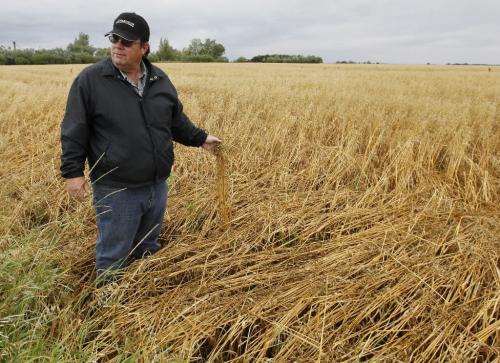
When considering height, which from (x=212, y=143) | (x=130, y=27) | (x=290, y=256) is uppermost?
(x=130, y=27)

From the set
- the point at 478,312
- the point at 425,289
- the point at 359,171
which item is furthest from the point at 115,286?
the point at 359,171

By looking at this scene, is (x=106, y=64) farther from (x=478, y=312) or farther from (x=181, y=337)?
(x=478, y=312)

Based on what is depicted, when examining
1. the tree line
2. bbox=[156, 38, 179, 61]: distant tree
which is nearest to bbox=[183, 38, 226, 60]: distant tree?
the tree line

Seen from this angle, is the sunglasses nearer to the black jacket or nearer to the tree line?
the black jacket

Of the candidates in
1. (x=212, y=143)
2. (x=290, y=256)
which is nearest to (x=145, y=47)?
(x=212, y=143)

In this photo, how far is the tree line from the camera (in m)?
44.3

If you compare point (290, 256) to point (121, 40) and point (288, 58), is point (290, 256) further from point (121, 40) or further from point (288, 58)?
point (288, 58)

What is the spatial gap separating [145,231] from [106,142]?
79cm

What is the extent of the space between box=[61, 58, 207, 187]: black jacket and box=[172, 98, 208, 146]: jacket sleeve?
212 millimetres

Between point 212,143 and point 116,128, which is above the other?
point 116,128

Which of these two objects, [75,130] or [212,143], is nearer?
[75,130]

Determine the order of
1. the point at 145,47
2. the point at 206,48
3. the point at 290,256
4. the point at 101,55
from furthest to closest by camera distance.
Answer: the point at 206,48 < the point at 101,55 < the point at 290,256 < the point at 145,47

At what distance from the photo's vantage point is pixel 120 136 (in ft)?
7.68

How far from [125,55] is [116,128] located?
43cm
